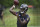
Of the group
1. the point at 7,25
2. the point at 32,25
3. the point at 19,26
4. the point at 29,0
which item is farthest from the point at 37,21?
the point at 19,26

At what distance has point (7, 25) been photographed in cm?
468

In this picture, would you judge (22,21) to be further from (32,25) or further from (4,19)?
(32,25)

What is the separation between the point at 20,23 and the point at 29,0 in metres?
1.29

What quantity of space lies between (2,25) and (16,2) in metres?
2.55

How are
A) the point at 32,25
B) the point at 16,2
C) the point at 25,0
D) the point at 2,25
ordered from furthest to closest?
the point at 32,25 < the point at 2,25 < the point at 25,0 < the point at 16,2

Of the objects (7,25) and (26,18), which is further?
(7,25)

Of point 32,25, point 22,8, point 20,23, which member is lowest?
point 32,25

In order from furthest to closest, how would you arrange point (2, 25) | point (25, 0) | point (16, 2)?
point (2, 25)
point (25, 0)
point (16, 2)

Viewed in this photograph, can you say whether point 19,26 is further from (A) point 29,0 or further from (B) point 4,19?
(B) point 4,19

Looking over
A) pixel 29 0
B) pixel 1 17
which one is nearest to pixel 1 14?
pixel 1 17

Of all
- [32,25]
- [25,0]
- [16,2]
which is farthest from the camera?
[32,25]

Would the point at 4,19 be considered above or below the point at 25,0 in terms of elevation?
below

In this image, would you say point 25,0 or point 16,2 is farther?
point 25,0

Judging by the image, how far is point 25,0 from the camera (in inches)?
125
